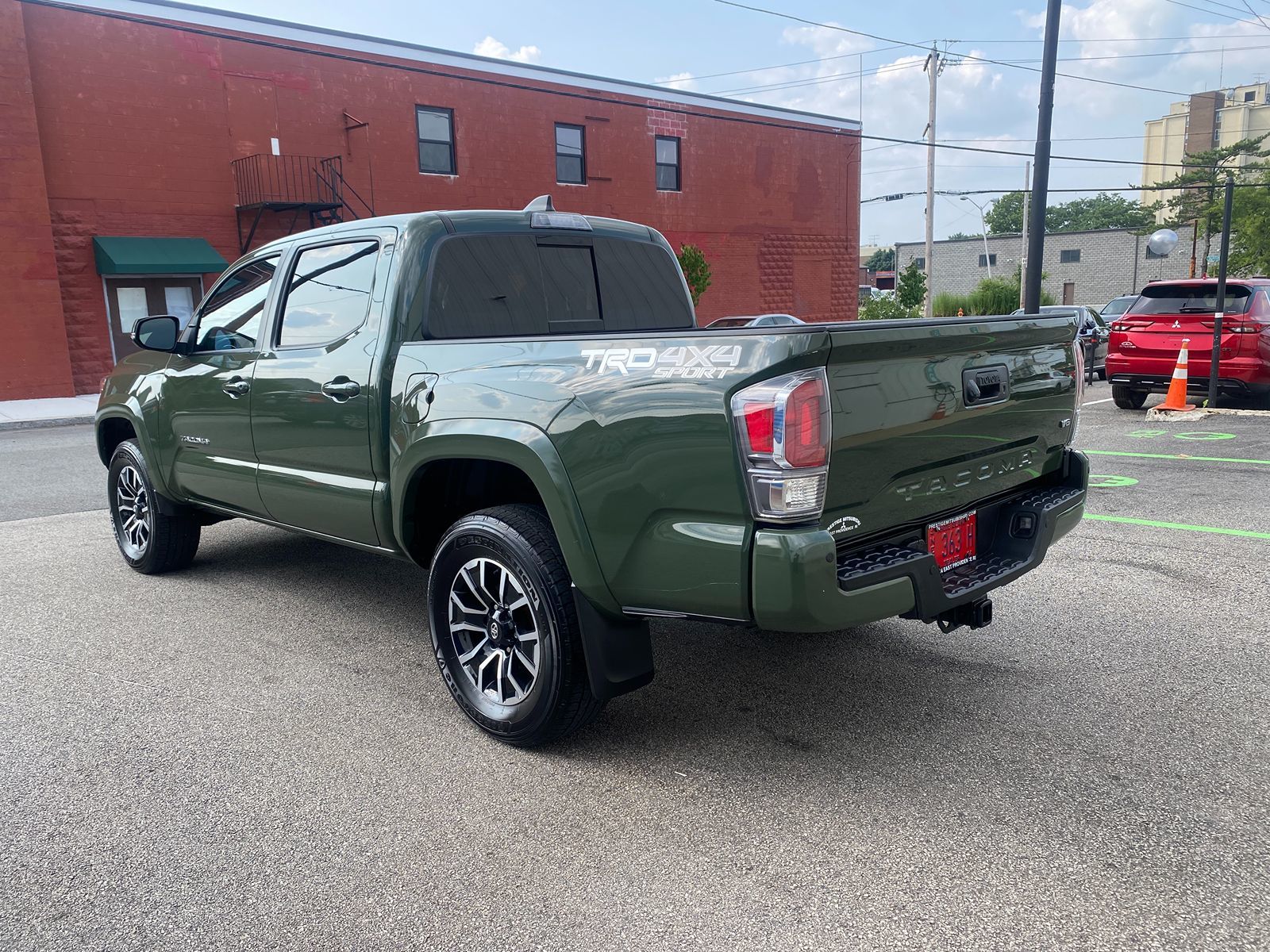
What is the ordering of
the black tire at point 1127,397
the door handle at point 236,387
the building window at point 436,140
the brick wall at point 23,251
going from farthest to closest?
the building window at point 436,140, the brick wall at point 23,251, the black tire at point 1127,397, the door handle at point 236,387

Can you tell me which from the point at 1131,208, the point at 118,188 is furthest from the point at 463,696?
the point at 1131,208

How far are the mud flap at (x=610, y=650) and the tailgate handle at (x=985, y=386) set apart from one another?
1362 millimetres

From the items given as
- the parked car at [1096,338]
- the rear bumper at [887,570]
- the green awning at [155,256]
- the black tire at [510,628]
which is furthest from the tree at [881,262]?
the black tire at [510,628]

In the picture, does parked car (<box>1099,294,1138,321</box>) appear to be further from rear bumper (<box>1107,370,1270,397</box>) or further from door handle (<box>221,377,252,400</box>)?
door handle (<box>221,377,252,400</box>)

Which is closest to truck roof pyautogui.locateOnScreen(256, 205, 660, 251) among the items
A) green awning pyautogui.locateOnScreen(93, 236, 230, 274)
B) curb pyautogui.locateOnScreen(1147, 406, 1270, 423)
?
curb pyautogui.locateOnScreen(1147, 406, 1270, 423)

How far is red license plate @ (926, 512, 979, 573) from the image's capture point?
334 cm

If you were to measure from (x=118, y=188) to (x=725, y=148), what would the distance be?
640 inches

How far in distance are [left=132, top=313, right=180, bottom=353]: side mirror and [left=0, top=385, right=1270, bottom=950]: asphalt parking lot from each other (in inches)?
55.6

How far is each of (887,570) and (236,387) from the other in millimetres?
3357

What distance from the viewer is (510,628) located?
354cm

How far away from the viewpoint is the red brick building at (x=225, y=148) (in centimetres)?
1781

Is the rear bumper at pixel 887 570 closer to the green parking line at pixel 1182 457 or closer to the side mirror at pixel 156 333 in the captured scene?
the side mirror at pixel 156 333

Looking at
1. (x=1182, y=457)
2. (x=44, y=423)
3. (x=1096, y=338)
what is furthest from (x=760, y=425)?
(x=1096, y=338)

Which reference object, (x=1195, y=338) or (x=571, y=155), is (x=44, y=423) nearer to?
(x=571, y=155)
